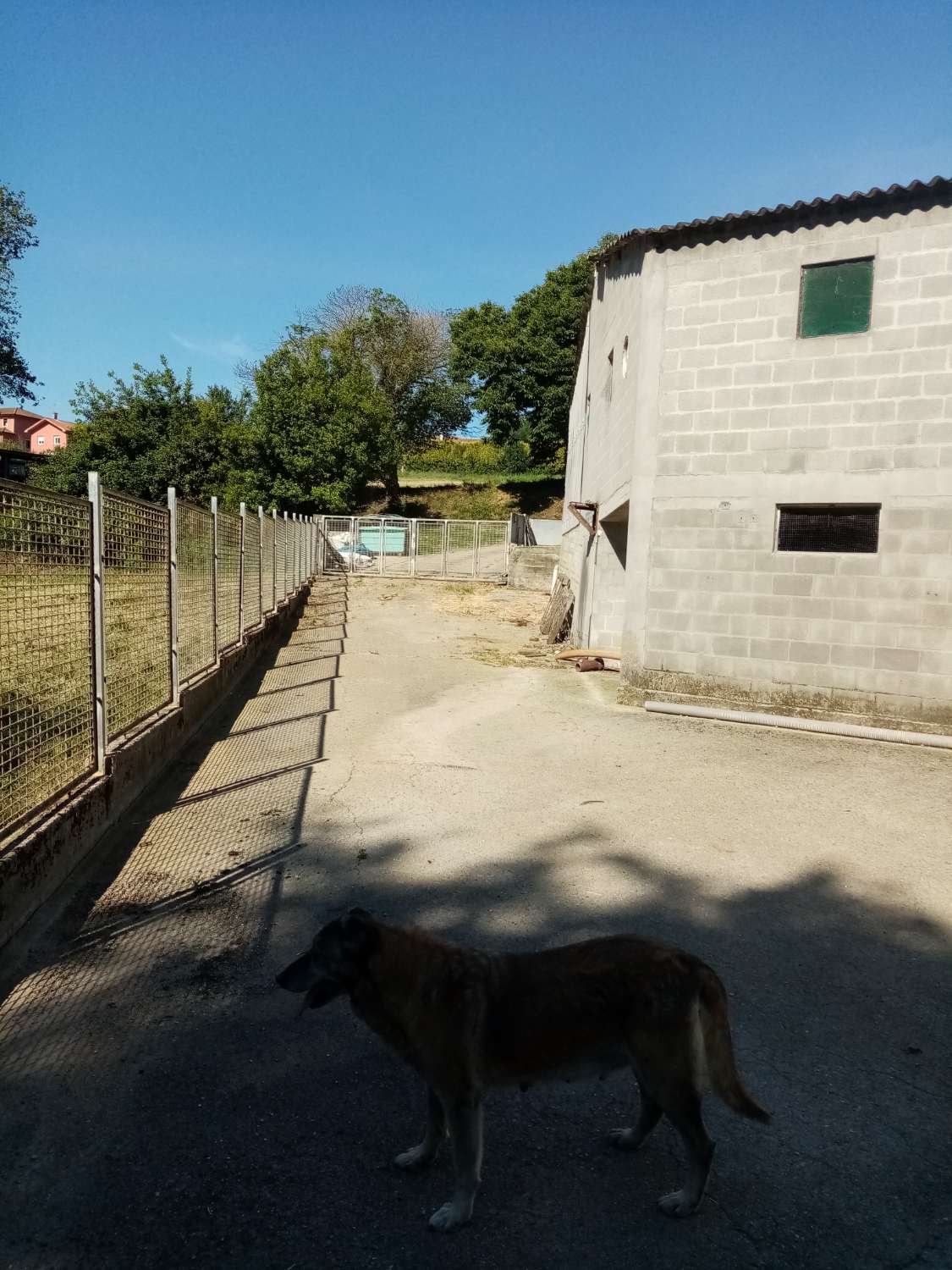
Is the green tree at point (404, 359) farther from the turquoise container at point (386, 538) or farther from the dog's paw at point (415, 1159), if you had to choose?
the dog's paw at point (415, 1159)

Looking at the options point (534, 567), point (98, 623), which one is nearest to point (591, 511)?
point (98, 623)

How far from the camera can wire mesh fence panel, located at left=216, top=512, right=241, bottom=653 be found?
9375 millimetres

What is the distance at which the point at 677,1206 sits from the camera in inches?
96.8

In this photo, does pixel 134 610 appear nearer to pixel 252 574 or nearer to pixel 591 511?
pixel 252 574

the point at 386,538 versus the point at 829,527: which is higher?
the point at 829,527

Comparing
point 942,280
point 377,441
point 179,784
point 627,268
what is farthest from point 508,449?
point 179,784

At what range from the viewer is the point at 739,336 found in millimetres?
9742

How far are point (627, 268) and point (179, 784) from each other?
9.41 meters

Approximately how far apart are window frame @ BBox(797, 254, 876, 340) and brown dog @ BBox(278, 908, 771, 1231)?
868cm

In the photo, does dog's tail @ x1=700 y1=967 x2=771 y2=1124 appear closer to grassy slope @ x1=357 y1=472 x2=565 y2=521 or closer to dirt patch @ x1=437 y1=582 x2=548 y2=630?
dirt patch @ x1=437 y1=582 x2=548 y2=630

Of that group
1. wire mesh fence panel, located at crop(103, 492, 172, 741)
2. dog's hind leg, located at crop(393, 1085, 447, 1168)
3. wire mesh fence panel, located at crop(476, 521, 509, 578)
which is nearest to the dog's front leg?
dog's hind leg, located at crop(393, 1085, 447, 1168)

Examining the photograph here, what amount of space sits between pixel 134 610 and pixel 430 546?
2390 centimetres

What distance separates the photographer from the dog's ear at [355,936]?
7.72 feet

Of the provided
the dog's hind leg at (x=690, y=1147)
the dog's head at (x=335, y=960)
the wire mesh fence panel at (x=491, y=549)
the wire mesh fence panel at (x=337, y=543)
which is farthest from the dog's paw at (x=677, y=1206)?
the wire mesh fence panel at (x=337, y=543)
